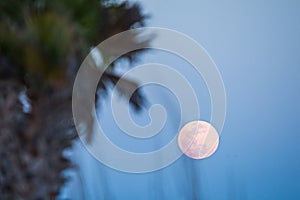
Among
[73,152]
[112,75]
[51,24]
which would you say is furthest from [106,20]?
[73,152]

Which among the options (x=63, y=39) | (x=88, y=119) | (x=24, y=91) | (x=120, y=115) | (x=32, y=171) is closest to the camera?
(x=63, y=39)

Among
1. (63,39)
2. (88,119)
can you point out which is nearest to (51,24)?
(63,39)

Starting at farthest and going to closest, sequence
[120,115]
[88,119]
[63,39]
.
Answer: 1. [120,115]
2. [88,119]
3. [63,39]

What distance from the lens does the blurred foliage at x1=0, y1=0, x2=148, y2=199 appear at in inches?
237

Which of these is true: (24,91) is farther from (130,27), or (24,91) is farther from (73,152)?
(130,27)

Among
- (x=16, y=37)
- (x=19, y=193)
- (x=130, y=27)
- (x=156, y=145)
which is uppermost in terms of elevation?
(x=130, y=27)

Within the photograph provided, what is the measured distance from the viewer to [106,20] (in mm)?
7277

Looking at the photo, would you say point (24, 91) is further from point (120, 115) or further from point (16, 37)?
point (120, 115)

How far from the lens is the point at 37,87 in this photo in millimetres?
6445

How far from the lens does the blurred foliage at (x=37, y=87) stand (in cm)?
603

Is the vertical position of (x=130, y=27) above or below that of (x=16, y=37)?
above

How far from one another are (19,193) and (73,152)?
1195 mm

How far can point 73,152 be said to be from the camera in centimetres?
728

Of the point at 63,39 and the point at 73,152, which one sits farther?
the point at 73,152
